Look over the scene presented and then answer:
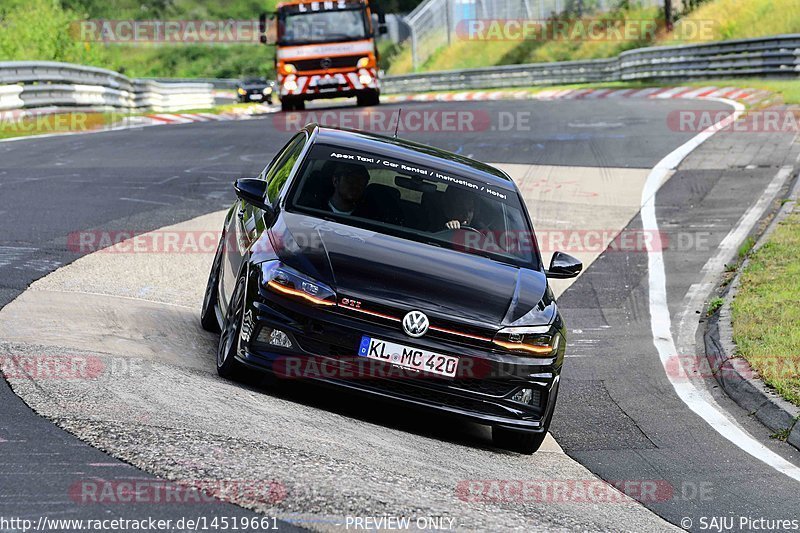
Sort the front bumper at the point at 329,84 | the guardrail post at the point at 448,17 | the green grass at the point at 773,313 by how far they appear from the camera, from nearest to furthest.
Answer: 1. the green grass at the point at 773,313
2. the front bumper at the point at 329,84
3. the guardrail post at the point at 448,17

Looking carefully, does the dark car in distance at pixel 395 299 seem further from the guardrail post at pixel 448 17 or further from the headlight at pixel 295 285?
the guardrail post at pixel 448 17

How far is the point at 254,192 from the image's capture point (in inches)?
308

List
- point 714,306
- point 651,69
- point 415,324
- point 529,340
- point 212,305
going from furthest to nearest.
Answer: point 651,69, point 714,306, point 212,305, point 529,340, point 415,324

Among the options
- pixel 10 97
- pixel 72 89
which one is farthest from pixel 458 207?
pixel 72 89

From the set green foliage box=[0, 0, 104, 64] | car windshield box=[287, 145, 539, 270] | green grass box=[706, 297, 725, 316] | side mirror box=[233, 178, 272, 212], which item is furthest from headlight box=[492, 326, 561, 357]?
green foliage box=[0, 0, 104, 64]

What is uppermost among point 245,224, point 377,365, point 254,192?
point 254,192

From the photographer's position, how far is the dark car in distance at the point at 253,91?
184ft

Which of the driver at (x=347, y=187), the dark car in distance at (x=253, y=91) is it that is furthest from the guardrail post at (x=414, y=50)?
the driver at (x=347, y=187)

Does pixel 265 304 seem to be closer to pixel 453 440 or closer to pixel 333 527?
pixel 453 440

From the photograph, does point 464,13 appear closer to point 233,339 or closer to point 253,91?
point 253,91

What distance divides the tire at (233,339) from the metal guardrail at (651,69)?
88.6 feet

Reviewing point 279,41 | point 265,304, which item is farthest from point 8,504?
point 279,41

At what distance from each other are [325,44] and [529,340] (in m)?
24.3

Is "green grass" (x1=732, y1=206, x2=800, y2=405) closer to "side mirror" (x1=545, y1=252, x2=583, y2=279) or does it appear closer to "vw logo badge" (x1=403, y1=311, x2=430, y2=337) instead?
"side mirror" (x1=545, y1=252, x2=583, y2=279)
